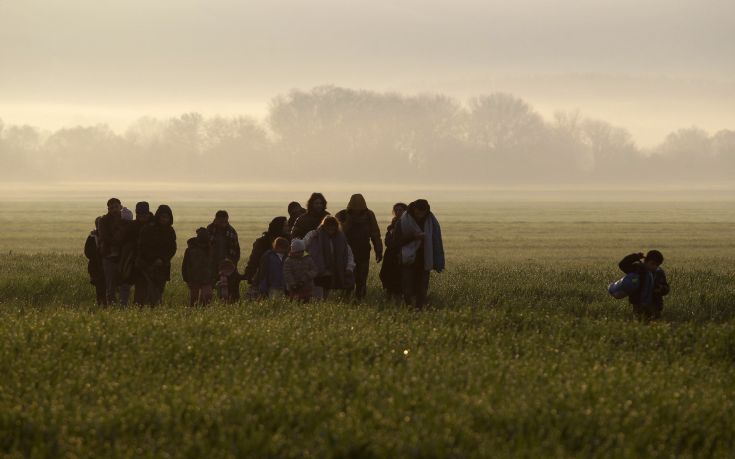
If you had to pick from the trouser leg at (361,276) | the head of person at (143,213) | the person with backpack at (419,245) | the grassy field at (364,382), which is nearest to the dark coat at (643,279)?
the grassy field at (364,382)

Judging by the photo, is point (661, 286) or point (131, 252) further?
point (131, 252)

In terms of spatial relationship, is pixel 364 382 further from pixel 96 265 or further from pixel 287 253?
pixel 96 265

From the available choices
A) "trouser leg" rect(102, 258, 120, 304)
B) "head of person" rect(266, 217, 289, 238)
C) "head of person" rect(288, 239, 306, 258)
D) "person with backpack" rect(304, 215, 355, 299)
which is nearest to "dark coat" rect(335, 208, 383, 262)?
"person with backpack" rect(304, 215, 355, 299)

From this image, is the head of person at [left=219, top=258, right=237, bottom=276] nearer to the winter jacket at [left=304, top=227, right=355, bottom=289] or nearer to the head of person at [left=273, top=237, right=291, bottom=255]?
the head of person at [left=273, top=237, right=291, bottom=255]

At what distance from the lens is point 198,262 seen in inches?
722

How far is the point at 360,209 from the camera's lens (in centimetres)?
1777

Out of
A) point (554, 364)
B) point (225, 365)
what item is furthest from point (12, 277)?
point (554, 364)

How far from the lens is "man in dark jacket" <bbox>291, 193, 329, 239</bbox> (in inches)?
705

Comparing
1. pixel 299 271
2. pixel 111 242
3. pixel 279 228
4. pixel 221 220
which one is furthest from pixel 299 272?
Answer: pixel 111 242

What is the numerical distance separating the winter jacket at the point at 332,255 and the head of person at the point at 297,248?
0.37 metres

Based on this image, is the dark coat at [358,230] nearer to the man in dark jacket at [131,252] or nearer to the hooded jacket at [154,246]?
the hooded jacket at [154,246]

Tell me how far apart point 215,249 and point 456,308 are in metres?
4.31

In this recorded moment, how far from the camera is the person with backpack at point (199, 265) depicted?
60.0 feet

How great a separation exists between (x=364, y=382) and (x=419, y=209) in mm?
6948
